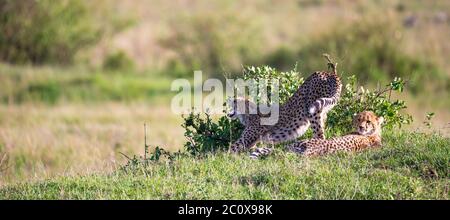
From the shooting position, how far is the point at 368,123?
8680mm

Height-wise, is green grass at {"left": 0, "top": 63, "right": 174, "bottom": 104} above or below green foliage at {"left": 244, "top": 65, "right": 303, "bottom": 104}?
above

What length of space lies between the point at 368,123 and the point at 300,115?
819 mm

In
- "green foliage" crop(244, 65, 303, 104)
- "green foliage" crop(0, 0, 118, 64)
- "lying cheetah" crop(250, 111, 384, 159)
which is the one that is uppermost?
"green foliage" crop(0, 0, 118, 64)

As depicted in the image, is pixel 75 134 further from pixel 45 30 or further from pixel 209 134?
pixel 45 30

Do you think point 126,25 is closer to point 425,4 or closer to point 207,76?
point 207,76

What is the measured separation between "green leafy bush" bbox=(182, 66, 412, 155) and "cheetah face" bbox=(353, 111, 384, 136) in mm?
453

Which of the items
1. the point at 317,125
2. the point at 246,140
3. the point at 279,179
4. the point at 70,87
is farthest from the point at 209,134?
the point at 70,87

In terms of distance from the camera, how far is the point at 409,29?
2531 cm

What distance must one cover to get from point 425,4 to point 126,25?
39.7ft

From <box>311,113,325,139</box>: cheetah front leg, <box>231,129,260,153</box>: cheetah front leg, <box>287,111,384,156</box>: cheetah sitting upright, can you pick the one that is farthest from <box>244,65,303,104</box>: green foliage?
<box>287,111,384,156</box>: cheetah sitting upright

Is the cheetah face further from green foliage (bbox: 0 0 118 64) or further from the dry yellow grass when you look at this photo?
green foliage (bbox: 0 0 118 64)

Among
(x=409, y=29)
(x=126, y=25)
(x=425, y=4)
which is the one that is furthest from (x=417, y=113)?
(x=425, y=4)

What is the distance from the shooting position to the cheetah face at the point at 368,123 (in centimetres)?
868

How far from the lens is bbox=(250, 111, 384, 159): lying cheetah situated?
27.0 feet
